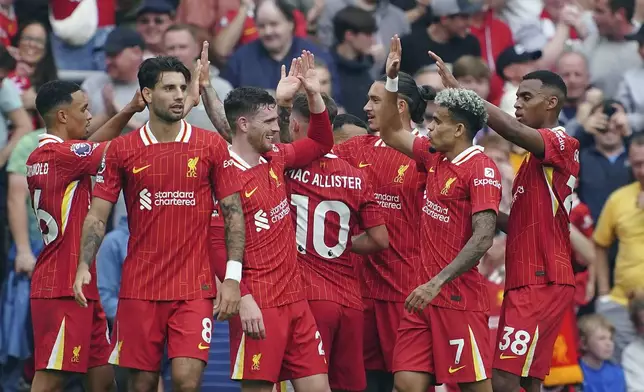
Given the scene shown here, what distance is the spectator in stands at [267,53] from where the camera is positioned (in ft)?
51.5

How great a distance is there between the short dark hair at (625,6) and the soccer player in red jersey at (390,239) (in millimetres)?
5619

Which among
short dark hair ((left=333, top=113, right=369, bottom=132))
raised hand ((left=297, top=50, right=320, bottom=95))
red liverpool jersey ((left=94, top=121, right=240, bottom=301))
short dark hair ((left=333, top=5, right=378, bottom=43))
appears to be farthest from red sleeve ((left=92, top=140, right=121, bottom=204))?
short dark hair ((left=333, top=5, right=378, bottom=43))

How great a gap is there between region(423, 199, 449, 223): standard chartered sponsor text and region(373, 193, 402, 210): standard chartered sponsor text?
3.10ft

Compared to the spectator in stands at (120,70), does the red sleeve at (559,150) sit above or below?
below

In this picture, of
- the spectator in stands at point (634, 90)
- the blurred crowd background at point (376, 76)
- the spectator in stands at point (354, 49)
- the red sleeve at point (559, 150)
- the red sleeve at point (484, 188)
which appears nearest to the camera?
the red sleeve at point (484, 188)

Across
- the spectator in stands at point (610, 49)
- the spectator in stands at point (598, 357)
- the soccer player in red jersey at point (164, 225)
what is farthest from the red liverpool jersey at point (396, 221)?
the spectator in stands at point (610, 49)

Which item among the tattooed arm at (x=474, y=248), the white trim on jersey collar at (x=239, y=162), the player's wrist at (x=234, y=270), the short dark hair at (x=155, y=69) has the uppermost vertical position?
the short dark hair at (x=155, y=69)

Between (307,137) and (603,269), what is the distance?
4703mm

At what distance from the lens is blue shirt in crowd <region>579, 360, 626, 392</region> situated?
47.5 ft

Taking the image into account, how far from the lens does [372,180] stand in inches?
481

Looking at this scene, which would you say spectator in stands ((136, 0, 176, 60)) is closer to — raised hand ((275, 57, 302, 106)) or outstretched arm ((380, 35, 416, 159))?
raised hand ((275, 57, 302, 106))

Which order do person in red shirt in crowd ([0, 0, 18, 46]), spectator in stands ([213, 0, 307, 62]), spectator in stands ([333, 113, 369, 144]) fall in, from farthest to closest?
1. spectator in stands ([213, 0, 307, 62])
2. person in red shirt in crowd ([0, 0, 18, 46])
3. spectator in stands ([333, 113, 369, 144])

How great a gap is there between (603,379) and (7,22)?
6.72 meters

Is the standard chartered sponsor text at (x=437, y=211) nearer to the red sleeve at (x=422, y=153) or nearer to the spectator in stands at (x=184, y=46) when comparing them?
the red sleeve at (x=422, y=153)
